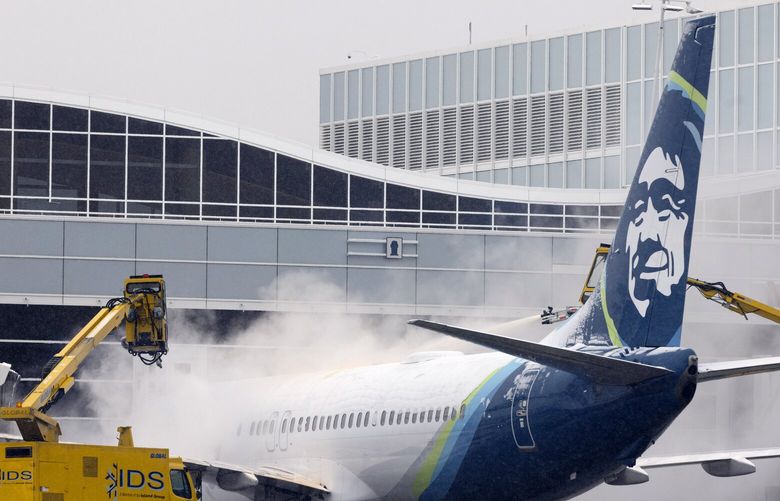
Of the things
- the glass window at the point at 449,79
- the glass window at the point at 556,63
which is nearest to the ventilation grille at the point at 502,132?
the glass window at the point at 449,79

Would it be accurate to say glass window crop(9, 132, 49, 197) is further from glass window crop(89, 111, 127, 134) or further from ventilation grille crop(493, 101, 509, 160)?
ventilation grille crop(493, 101, 509, 160)

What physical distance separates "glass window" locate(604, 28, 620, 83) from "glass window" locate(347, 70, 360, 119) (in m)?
17.2

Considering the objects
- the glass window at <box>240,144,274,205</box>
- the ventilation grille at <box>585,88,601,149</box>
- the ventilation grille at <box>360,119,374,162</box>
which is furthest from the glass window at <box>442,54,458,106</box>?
the glass window at <box>240,144,274,205</box>

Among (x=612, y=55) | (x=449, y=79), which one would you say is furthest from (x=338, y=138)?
(x=612, y=55)

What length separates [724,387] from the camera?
49.2m

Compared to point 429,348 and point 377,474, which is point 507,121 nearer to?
point 429,348

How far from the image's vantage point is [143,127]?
5338cm

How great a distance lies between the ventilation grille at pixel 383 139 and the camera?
304 ft

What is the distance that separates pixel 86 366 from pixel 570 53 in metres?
43.1

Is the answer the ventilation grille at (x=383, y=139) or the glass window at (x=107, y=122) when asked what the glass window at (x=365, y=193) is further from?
the ventilation grille at (x=383, y=139)

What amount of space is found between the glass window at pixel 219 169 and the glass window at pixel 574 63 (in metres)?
36.0

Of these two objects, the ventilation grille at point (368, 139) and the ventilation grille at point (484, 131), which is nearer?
the ventilation grille at point (484, 131)

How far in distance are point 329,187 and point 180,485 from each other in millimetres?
27733

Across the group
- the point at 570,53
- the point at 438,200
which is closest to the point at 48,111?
the point at 438,200
